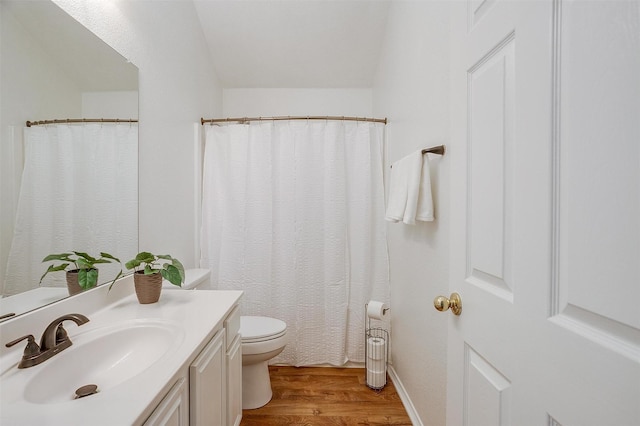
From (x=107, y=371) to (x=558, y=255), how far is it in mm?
1254

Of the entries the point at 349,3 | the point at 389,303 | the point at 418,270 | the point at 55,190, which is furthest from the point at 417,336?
the point at 349,3

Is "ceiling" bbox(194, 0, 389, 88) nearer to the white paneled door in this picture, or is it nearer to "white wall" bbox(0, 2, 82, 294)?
"white wall" bbox(0, 2, 82, 294)

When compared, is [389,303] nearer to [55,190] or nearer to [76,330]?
[76,330]

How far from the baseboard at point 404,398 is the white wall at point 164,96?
165 centimetres

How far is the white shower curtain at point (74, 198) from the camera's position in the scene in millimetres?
958

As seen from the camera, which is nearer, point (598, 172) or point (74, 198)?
point (598, 172)

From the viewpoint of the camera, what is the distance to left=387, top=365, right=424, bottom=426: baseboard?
64.0 inches

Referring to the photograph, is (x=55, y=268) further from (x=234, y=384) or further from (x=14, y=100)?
(x=234, y=384)

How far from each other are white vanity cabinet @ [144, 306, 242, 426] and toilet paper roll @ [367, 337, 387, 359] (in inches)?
34.9

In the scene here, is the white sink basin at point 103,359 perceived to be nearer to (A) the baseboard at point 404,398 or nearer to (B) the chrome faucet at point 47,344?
(B) the chrome faucet at point 47,344

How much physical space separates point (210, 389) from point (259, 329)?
2.52 feet

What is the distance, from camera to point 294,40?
239 centimetres

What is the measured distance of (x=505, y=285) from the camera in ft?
2.13

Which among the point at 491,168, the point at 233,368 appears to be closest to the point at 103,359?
the point at 233,368
